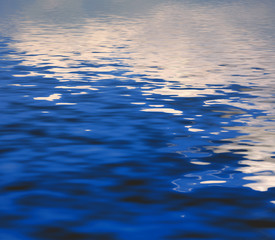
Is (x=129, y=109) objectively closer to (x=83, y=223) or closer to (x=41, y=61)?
(x=83, y=223)

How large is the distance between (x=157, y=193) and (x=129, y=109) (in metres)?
7.18

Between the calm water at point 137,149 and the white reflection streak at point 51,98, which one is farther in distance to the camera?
the white reflection streak at point 51,98

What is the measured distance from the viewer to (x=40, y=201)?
9.73 m

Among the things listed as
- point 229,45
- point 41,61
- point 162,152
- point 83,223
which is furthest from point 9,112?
point 229,45

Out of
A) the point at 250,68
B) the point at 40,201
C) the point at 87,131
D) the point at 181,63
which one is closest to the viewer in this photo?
the point at 40,201

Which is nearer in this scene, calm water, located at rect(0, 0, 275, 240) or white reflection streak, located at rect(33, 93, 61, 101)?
calm water, located at rect(0, 0, 275, 240)

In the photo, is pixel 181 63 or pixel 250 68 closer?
pixel 250 68

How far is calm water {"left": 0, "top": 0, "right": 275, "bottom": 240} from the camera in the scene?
29.3ft

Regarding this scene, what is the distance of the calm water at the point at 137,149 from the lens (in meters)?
8.93

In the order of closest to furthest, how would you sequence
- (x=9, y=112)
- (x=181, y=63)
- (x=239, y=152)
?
(x=239, y=152)
(x=9, y=112)
(x=181, y=63)

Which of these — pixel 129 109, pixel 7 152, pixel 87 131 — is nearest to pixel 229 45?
pixel 129 109

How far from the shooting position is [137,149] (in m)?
12.9

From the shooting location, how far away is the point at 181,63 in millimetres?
27344

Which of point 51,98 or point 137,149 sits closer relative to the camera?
point 137,149
